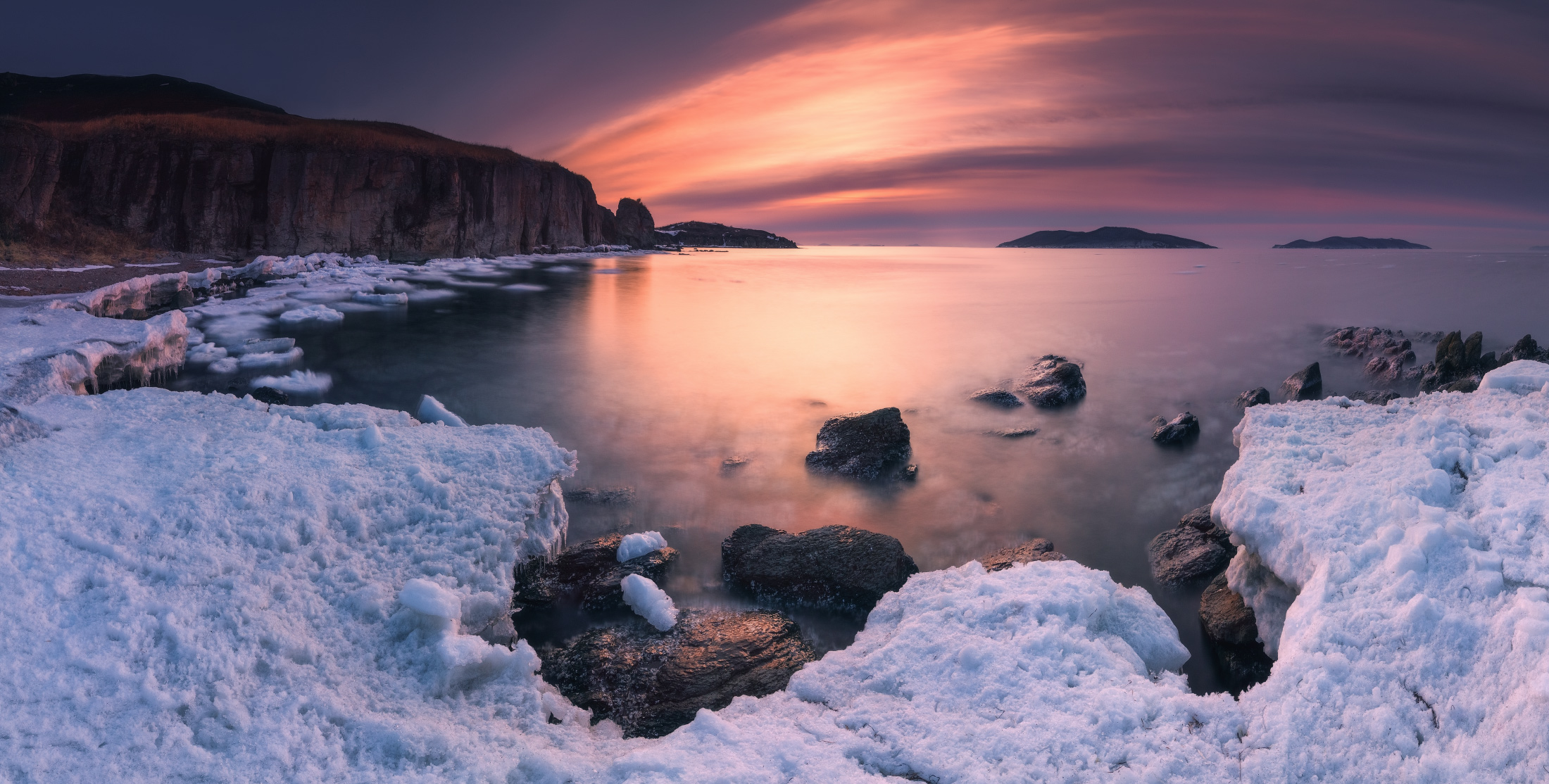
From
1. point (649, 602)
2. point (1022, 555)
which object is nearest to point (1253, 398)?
point (1022, 555)

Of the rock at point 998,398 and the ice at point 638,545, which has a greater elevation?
the rock at point 998,398

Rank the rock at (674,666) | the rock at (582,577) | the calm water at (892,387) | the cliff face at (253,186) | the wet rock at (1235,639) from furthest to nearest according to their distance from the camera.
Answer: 1. the cliff face at (253,186)
2. the calm water at (892,387)
3. the rock at (582,577)
4. the wet rock at (1235,639)
5. the rock at (674,666)

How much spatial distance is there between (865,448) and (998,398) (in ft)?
14.1

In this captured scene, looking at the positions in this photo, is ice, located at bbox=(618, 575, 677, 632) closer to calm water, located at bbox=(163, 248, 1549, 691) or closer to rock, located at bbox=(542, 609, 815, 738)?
rock, located at bbox=(542, 609, 815, 738)

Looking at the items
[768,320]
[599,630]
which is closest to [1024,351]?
[768,320]

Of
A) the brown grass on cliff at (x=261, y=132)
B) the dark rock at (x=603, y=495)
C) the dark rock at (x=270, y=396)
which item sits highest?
the brown grass on cliff at (x=261, y=132)

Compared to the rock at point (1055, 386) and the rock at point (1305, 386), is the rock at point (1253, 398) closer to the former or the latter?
the rock at point (1305, 386)

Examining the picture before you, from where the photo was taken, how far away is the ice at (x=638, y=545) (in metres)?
5.16

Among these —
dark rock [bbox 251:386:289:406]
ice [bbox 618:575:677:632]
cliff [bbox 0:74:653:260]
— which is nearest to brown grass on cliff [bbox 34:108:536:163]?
cliff [bbox 0:74:653:260]

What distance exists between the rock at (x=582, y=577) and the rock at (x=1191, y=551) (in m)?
4.34

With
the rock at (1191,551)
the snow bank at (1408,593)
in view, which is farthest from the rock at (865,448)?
the snow bank at (1408,593)

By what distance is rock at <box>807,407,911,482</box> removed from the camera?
754cm

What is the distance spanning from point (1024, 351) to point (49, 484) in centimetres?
1668

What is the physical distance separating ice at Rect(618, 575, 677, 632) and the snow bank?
321cm
